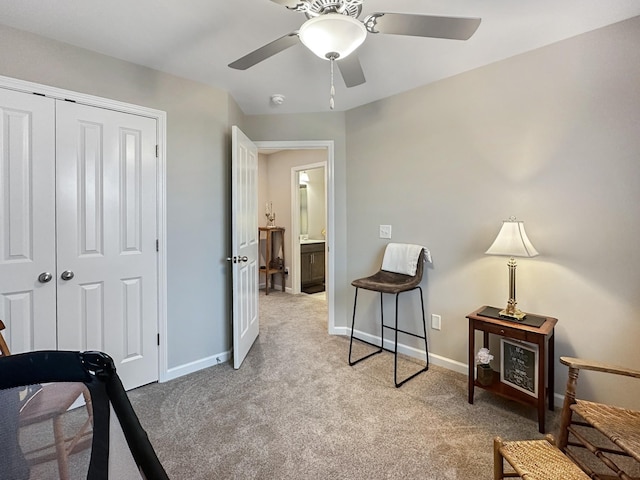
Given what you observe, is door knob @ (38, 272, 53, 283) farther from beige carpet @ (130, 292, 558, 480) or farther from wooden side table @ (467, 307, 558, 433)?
wooden side table @ (467, 307, 558, 433)

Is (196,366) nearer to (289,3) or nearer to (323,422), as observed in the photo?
(323,422)

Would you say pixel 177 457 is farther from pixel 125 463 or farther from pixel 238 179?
pixel 238 179

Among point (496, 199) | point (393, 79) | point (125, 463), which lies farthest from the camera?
point (393, 79)

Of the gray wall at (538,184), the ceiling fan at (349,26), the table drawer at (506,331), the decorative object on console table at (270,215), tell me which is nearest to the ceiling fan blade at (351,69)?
the ceiling fan at (349,26)

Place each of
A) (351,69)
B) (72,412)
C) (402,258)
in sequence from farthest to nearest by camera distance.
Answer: (402,258), (351,69), (72,412)

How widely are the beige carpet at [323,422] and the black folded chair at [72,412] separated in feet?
3.64

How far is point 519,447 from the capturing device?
1.28 metres

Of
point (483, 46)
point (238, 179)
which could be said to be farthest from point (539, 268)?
point (238, 179)

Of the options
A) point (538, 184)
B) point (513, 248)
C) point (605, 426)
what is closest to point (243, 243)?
point (513, 248)

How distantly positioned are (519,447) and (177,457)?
1618mm

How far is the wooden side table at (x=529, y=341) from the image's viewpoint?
1878 mm

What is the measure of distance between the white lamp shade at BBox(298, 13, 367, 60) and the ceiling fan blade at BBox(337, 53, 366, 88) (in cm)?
28

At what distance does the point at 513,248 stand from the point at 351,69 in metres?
1.47

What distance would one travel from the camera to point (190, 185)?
2.62 metres
